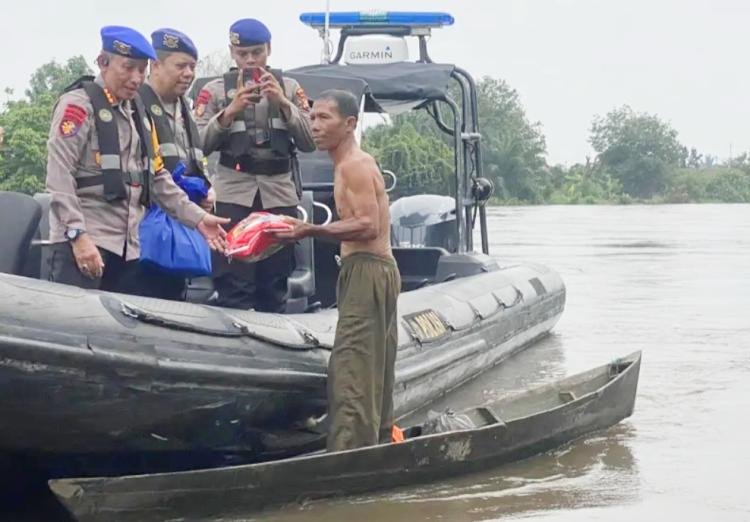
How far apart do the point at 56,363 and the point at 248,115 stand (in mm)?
2082

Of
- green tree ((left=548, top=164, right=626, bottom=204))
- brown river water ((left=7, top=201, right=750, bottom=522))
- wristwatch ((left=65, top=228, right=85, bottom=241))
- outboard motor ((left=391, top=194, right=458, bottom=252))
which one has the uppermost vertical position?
wristwatch ((left=65, top=228, right=85, bottom=241))

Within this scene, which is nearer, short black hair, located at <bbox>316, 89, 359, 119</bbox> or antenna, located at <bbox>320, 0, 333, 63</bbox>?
short black hair, located at <bbox>316, 89, 359, 119</bbox>

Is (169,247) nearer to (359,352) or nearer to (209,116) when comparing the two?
(359,352)

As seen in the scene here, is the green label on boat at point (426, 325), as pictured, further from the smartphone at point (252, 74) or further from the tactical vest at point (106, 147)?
the tactical vest at point (106, 147)

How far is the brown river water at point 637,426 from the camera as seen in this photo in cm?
536

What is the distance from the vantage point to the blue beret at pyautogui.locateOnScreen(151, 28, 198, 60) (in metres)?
5.77

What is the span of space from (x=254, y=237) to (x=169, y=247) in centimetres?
34

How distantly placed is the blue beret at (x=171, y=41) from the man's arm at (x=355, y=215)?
3.04 feet

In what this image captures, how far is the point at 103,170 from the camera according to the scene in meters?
5.24

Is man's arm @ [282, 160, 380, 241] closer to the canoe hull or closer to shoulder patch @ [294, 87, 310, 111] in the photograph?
the canoe hull

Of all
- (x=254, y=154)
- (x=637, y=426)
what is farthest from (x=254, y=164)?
(x=637, y=426)

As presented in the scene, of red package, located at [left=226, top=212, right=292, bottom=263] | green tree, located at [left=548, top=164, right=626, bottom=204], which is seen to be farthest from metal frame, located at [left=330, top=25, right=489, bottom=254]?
green tree, located at [left=548, top=164, right=626, bottom=204]

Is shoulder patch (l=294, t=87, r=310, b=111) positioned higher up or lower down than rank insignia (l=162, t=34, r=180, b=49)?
lower down

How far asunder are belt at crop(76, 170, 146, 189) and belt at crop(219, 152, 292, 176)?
1.00 m
